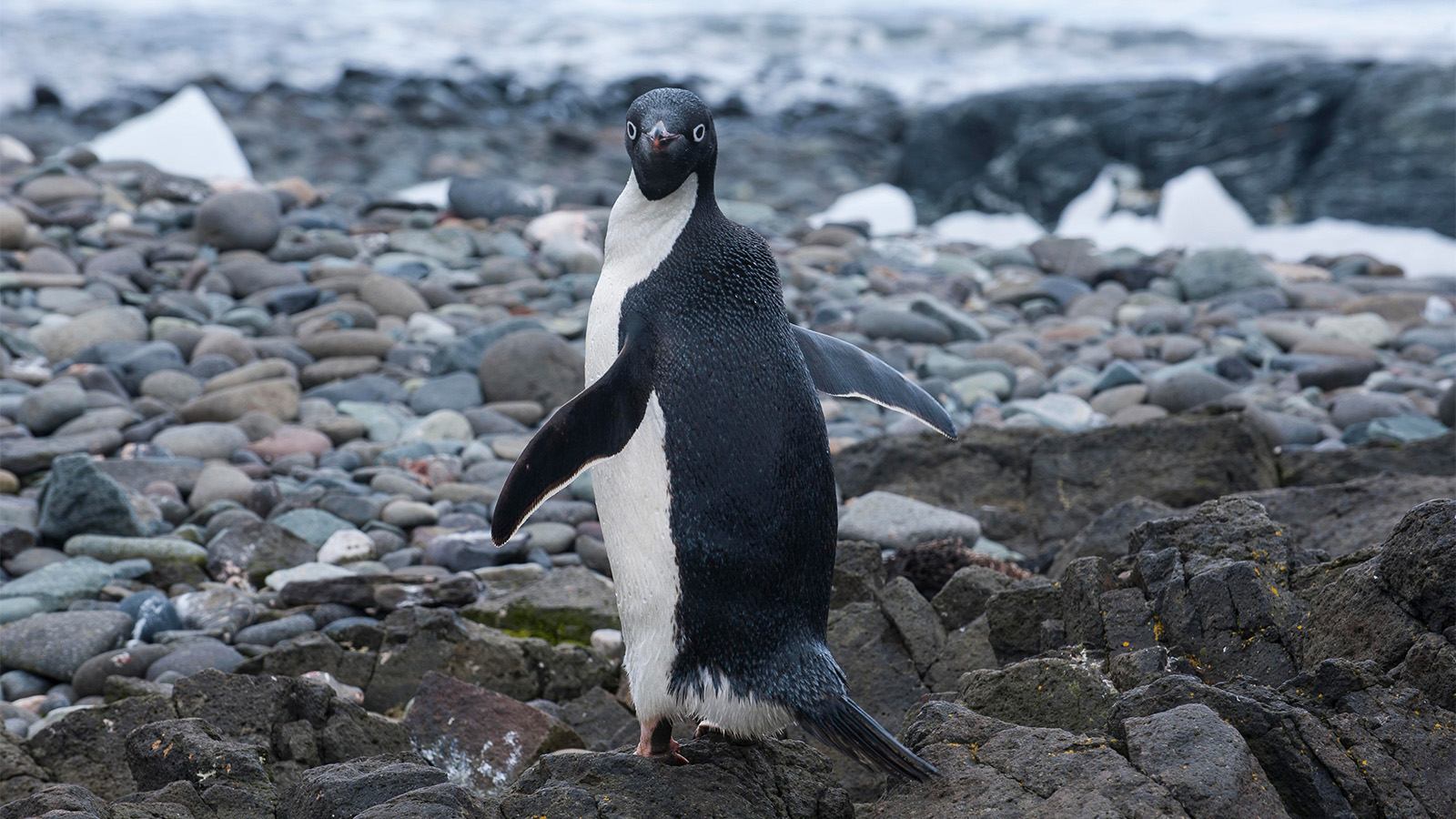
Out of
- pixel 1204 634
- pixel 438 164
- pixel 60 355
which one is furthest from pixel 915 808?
pixel 438 164

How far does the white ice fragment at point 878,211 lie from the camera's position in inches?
495

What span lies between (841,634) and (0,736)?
6.70 ft

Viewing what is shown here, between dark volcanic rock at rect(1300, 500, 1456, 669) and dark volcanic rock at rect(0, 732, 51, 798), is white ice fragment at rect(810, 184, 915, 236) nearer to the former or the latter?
dark volcanic rock at rect(1300, 500, 1456, 669)

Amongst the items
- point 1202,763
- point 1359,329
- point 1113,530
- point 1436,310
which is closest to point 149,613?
point 1113,530

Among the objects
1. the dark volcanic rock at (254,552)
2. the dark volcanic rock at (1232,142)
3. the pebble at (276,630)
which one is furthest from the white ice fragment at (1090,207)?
the pebble at (276,630)

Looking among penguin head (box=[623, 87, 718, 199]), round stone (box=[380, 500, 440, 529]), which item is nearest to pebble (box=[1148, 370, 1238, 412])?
round stone (box=[380, 500, 440, 529])

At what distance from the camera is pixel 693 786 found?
2533 mm

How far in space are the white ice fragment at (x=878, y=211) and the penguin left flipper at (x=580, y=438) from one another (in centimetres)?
979

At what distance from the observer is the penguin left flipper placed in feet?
8.85

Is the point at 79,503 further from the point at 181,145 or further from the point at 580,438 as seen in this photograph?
the point at 181,145

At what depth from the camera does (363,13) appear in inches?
1086

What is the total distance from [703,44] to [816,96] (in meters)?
4.97

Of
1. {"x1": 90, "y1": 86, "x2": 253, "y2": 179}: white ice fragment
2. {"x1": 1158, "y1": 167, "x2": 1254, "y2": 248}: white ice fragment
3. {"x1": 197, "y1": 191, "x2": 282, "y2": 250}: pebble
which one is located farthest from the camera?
{"x1": 1158, "y1": 167, "x2": 1254, "y2": 248}: white ice fragment

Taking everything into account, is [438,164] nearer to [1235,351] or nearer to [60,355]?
[60,355]
